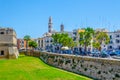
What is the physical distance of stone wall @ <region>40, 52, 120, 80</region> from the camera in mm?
31794

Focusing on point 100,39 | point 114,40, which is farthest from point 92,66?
point 114,40

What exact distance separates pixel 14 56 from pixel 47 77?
29.4m

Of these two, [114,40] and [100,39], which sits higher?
[114,40]

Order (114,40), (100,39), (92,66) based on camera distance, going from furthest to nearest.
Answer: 1. (114,40)
2. (100,39)
3. (92,66)

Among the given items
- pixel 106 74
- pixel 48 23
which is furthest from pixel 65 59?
pixel 48 23

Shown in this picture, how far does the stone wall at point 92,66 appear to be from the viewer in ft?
104

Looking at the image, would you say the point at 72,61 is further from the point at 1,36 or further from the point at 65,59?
the point at 1,36

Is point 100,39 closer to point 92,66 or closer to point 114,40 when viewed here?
point 114,40

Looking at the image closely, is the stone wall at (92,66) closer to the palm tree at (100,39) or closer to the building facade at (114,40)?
the palm tree at (100,39)

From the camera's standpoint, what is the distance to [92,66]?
37.5 meters

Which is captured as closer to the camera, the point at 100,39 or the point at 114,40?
the point at 100,39

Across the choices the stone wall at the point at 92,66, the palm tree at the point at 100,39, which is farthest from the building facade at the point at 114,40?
the stone wall at the point at 92,66

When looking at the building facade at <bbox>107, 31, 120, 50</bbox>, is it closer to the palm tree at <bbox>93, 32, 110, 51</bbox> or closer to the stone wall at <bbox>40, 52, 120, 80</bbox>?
the palm tree at <bbox>93, 32, 110, 51</bbox>

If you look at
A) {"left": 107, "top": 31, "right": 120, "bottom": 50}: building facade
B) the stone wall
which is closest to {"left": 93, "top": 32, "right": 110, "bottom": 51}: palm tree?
{"left": 107, "top": 31, "right": 120, "bottom": 50}: building facade
